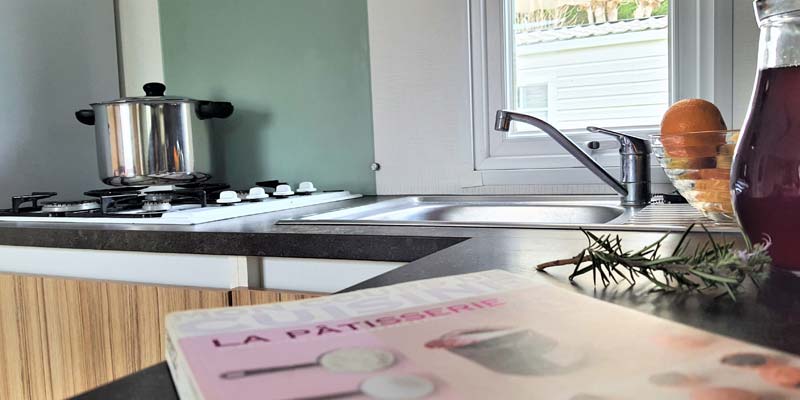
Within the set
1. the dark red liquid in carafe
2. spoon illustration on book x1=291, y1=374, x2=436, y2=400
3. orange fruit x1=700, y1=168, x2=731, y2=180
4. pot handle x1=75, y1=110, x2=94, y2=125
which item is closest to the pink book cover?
spoon illustration on book x1=291, y1=374, x2=436, y2=400

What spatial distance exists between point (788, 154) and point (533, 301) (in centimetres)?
29

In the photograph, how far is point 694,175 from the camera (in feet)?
2.71

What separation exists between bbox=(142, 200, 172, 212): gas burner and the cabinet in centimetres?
22

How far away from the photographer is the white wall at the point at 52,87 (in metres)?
1.78

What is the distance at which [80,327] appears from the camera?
116 cm

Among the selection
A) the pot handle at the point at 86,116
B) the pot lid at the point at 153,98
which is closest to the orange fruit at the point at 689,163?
the pot lid at the point at 153,98

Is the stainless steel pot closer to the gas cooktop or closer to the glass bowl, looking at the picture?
the gas cooktop

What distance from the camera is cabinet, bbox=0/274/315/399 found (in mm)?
1071

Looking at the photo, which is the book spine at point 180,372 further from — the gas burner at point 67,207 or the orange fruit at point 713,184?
the gas burner at point 67,207

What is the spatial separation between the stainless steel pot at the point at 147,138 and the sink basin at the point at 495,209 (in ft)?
1.79

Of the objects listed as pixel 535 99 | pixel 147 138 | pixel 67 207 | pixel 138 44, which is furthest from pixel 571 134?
pixel 138 44

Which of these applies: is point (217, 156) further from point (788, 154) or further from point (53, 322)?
point (788, 154)

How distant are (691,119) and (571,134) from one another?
0.60 meters

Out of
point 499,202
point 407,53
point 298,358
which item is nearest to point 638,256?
point 298,358
